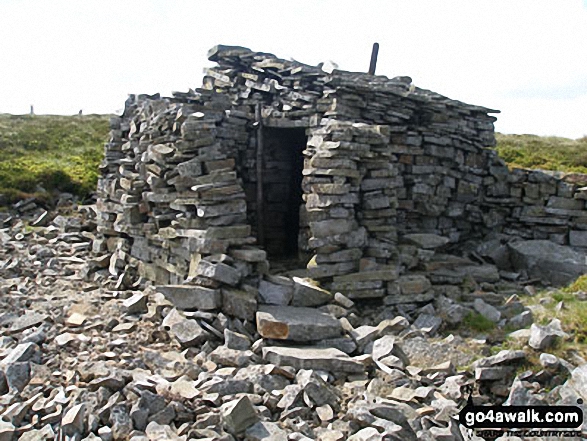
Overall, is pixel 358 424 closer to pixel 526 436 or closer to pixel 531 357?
pixel 526 436

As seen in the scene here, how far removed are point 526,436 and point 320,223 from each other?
4.52 metres

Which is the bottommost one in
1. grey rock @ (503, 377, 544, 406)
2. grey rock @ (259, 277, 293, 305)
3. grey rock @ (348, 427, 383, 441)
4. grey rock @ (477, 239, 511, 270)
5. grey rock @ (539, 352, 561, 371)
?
grey rock @ (348, 427, 383, 441)

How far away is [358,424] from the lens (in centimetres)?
567

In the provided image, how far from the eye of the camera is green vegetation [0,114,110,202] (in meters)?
17.7

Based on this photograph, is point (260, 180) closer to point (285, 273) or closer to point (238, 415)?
point (285, 273)

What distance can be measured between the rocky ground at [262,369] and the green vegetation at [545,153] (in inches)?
396

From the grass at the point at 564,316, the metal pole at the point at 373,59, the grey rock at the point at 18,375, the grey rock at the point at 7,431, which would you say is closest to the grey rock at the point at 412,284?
the grass at the point at 564,316

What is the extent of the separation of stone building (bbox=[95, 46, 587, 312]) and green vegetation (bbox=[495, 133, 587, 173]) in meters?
4.30

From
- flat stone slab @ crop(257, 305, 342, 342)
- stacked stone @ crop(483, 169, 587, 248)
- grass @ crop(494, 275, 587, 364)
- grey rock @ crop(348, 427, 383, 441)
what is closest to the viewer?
grey rock @ crop(348, 427, 383, 441)

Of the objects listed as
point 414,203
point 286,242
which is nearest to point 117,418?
point 286,242

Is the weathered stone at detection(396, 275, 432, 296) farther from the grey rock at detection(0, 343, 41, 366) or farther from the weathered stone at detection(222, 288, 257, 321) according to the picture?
the grey rock at detection(0, 343, 41, 366)

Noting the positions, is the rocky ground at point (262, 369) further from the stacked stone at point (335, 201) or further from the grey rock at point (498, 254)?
the grey rock at point (498, 254)

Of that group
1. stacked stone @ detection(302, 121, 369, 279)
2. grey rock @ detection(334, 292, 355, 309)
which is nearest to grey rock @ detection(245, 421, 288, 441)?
grey rock @ detection(334, 292, 355, 309)

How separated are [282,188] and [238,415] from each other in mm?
7161
